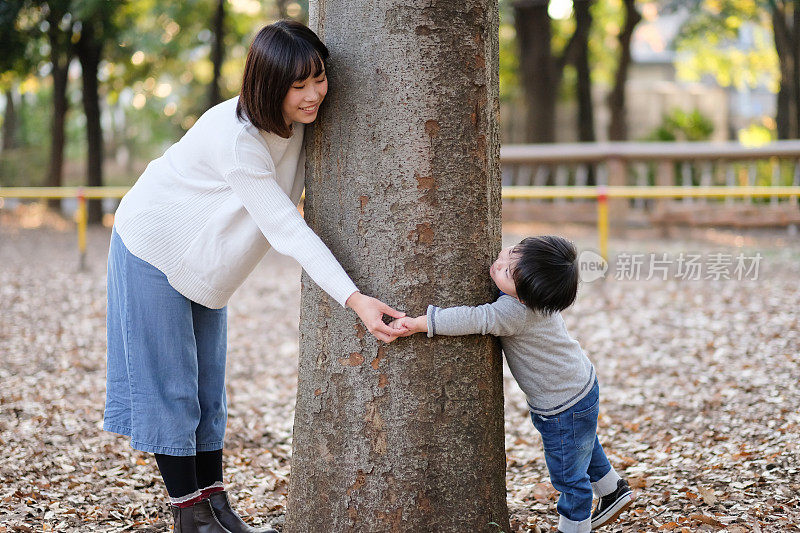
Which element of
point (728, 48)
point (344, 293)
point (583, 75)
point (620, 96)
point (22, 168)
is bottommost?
point (22, 168)

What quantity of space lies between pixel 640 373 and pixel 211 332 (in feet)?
11.8

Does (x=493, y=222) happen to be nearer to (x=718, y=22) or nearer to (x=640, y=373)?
(x=640, y=373)

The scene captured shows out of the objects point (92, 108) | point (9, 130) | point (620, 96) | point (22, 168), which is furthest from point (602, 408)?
point (9, 130)

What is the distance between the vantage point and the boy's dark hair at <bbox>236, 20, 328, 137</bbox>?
2391 mm

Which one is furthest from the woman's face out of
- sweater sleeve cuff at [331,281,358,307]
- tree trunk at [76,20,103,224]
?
tree trunk at [76,20,103,224]

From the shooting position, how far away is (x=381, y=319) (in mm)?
2486

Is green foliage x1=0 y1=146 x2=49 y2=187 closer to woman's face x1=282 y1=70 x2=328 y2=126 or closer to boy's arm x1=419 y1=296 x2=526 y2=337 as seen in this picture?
woman's face x1=282 y1=70 x2=328 y2=126

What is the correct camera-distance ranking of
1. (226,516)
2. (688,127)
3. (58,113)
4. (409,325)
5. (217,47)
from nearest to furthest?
1. (409,325)
2. (226,516)
3. (217,47)
4. (58,113)
5. (688,127)

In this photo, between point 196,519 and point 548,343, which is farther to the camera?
point 196,519

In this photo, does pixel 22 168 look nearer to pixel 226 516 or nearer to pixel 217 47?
pixel 217 47

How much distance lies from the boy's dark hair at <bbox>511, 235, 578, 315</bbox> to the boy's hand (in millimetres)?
307

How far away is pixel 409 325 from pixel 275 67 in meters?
0.84

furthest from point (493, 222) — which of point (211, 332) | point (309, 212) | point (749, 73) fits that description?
point (749, 73)

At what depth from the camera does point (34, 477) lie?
3684 mm
